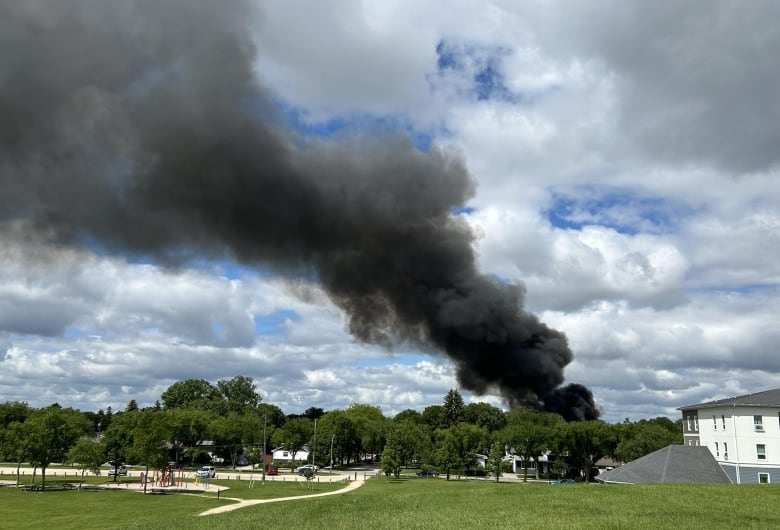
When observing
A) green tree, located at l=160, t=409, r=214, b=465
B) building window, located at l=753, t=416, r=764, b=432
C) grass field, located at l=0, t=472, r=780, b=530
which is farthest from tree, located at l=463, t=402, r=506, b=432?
grass field, located at l=0, t=472, r=780, b=530

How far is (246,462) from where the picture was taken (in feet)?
424

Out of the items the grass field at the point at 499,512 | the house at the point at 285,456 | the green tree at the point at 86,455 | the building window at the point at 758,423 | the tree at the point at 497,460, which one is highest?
the building window at the point at 758,423

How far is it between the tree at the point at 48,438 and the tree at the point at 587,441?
7158cm

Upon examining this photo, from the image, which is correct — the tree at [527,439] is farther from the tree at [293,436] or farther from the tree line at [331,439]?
the tree at [293,436]

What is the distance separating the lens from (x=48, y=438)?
71.5 metres

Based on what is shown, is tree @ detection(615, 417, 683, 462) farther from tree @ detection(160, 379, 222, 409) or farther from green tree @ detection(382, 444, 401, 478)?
tree @ detection(160, 379, 222, 409)

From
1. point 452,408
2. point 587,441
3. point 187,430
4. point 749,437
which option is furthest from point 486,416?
point 749,437

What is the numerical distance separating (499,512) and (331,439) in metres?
83.8

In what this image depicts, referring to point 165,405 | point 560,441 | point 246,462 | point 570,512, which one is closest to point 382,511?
point 570,512

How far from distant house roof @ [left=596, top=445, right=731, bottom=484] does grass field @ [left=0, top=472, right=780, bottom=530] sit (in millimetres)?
13339

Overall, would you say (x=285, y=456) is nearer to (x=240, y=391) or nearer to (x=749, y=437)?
(x=240, y=391)

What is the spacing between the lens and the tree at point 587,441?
9426 centimetres

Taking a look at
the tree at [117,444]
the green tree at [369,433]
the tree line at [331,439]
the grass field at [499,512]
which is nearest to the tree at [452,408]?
the tree line at [331,439]

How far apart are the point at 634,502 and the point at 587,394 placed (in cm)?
10673
